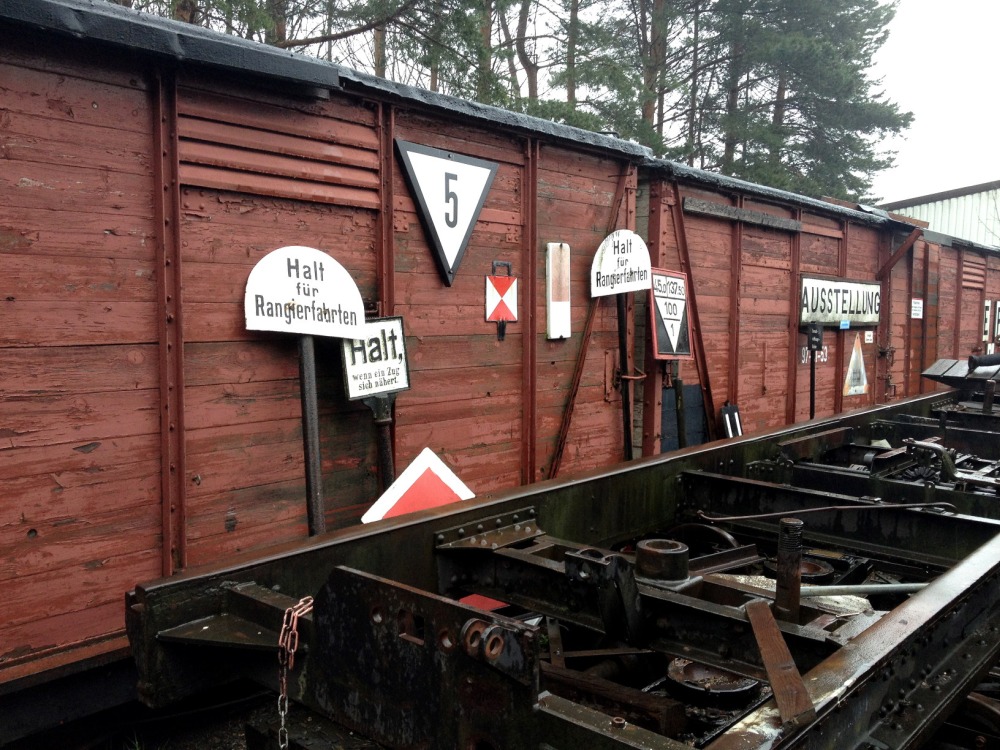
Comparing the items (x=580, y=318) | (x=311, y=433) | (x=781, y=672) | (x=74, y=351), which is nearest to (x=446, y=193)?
(x=580, y=318)

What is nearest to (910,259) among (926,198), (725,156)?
(725,156)

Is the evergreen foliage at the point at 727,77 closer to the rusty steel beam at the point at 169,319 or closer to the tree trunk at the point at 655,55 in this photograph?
the tree trunk at the point at 655,55

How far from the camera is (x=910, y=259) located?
10922mm

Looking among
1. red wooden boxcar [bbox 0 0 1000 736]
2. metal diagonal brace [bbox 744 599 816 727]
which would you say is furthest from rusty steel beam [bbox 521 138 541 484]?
metal diagonal brace [bbox 744 599 816 727]

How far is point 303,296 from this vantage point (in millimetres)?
3908

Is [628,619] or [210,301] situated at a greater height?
[210,301]

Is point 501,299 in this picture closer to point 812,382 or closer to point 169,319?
point 169,319

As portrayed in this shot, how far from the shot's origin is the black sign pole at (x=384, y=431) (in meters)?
4.20

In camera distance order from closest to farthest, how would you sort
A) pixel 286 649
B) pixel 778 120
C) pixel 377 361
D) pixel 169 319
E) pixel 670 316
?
1. pixel 286 649
2. pixel 169 319
3. pixel 377 361
4. pixel 670 316
5. pixel 778 120

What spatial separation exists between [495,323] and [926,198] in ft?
69.3

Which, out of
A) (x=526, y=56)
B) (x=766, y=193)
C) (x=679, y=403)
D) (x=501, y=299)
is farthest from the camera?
(x=526, y=56)

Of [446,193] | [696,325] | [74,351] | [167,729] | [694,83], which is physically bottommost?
→ [167,729]

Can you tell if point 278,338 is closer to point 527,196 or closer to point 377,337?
point 377,337

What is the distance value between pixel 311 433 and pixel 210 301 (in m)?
0.80
